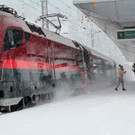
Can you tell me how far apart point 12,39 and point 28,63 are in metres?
0.87

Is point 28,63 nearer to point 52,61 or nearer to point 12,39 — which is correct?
point 12,39

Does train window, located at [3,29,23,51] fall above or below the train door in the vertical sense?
above

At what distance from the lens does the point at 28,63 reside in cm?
700

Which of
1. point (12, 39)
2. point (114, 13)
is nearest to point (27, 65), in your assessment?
point (12, 39)

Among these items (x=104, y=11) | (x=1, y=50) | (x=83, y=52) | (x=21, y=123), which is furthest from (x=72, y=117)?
(x=104, y=11)

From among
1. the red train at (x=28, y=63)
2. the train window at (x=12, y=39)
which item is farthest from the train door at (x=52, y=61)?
the train window at (x=12, y=39)

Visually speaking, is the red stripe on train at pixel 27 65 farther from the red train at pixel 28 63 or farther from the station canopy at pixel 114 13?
the station canopy at pixel 114 13

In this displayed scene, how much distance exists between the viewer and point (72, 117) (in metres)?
4.83

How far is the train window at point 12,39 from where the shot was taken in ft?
20.8

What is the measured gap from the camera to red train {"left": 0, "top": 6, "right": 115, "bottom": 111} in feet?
20.5

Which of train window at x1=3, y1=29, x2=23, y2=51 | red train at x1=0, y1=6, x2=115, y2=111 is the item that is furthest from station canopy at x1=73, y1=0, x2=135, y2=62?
train window at x1=3, y1=29, x2=23, y2=51

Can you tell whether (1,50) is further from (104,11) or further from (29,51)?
(104,11)

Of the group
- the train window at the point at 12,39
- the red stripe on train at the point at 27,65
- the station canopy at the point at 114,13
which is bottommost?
the red stripe on train at the point at 27,65

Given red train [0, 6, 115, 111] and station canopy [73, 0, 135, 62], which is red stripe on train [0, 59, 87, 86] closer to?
red train [0, 6, 115, 111]
